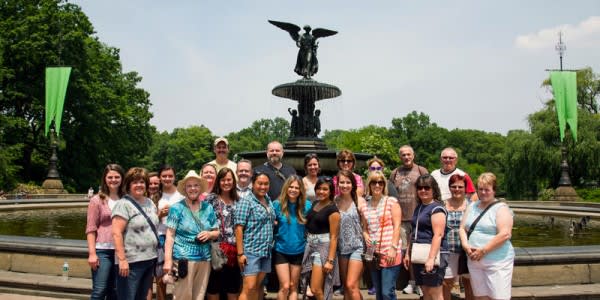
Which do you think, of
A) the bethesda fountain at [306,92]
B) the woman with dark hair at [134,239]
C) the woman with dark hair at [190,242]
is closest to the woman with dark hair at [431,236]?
the woman with dark hair at [190,242]

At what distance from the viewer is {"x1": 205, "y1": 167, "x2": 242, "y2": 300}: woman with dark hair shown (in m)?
4.79

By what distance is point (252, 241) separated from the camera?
4.75 metres

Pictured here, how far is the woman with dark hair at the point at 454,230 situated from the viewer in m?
4.92

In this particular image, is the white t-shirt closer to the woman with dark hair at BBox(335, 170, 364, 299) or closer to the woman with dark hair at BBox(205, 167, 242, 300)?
the woman with dark hair at BBox(205, 167, 242, 300)

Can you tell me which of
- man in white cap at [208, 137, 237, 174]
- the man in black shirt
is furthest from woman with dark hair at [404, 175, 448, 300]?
man in white cap at [208, 137, 237, 174]

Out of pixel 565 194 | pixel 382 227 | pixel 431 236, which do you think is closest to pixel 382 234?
pixel 382 227

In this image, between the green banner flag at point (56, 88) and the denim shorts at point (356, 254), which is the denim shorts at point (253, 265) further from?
the green banner flag at point (56, 88)

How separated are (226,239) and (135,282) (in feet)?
3.09

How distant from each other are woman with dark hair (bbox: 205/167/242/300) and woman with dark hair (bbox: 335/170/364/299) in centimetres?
111

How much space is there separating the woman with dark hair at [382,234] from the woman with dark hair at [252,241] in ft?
3.51

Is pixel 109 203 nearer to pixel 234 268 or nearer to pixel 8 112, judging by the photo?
pixel 234 268

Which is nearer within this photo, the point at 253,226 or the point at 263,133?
the point at 253,226

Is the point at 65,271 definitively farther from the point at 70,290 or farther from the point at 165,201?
the point at 165,201

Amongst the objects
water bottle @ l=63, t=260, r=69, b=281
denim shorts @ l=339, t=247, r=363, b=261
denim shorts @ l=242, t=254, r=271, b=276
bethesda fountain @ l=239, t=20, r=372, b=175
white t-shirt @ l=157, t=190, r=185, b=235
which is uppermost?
bethesda fountain @ l=239, t=20, r=372, b=175
